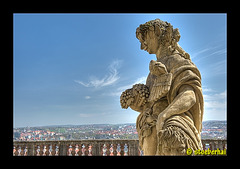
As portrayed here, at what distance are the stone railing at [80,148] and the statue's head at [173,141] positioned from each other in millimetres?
4670

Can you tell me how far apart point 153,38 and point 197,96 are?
991 millimetres

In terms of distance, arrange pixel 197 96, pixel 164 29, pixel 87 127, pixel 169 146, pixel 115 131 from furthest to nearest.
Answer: pixel 87 127 < pixel 115 131 < pixel 164 29 < pixel 197 96 < pixel 169 146

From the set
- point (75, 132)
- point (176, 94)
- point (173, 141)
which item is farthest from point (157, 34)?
point (75, 132)

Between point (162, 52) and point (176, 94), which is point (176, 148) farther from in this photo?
point (162, 52)

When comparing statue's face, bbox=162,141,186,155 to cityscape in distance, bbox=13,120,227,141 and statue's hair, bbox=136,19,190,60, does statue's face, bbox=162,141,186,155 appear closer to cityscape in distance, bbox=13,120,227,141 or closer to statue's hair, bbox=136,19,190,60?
statue's hair, bbox=136,19,190,60

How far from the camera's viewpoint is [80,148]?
646cm

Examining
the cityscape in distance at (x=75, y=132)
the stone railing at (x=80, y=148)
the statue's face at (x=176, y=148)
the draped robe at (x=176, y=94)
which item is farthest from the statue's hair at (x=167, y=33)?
the stone railing at (x=80, y=148)

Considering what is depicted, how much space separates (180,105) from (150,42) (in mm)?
1055

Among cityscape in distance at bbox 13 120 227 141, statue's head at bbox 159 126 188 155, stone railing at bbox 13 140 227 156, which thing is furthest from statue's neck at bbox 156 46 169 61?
stone railing at bbox 13 140 227 156

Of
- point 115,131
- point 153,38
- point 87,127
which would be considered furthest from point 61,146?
point 153,38

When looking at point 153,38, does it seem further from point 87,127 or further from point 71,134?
point 71,134

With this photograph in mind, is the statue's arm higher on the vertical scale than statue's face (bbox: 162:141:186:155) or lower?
higher

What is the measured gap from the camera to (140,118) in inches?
95.2

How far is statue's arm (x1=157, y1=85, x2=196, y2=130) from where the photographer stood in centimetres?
197
